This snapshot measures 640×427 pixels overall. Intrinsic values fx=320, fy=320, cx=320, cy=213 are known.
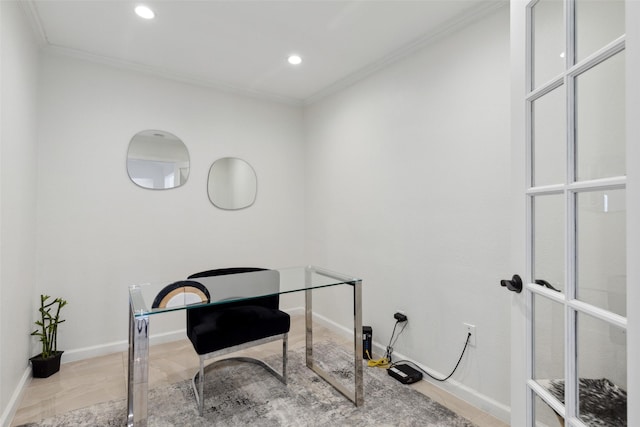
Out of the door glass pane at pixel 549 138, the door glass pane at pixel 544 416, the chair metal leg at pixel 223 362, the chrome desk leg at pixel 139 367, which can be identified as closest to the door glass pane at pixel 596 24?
the door glass pane at pixel 549 138

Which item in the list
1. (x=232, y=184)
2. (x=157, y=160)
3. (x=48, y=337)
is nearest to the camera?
(x=48, y=337)

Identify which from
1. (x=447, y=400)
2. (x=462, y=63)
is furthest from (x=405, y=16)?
(x=447, y=400)

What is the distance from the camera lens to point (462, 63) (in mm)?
2129

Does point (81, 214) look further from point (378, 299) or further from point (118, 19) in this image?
point (378, 299)

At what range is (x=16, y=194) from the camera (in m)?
1.96

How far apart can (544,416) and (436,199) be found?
1.42 meters

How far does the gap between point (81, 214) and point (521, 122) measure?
312cm

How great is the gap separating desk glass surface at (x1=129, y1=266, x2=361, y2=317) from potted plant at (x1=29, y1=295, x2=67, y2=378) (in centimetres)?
100

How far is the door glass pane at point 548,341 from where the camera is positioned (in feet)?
3.46

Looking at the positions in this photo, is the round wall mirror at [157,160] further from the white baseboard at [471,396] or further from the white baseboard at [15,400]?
the white baseboard at [471,396]

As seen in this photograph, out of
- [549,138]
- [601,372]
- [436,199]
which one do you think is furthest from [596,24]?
[436,199]

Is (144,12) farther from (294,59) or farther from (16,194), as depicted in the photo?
(16,194)

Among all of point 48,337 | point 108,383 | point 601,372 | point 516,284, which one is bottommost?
point 108,383

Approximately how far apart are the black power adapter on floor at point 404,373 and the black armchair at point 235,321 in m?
0.80
